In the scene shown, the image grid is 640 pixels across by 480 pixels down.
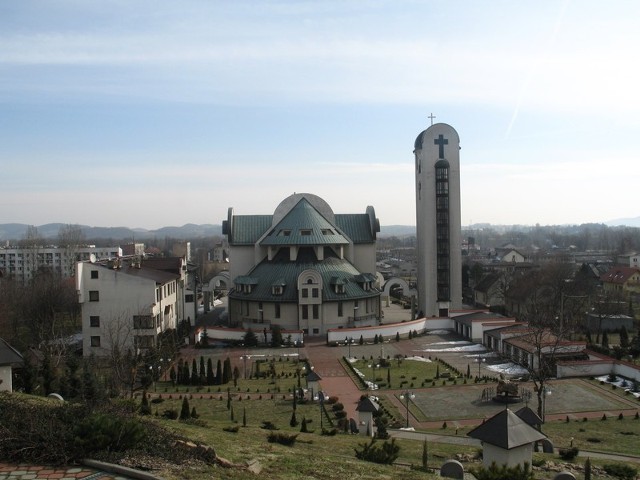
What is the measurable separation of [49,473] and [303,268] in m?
40.5

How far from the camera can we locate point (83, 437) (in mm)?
12078

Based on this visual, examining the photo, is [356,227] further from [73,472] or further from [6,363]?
[73,472]

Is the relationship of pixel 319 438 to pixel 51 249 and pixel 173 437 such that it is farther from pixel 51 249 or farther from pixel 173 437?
pixel 51 249

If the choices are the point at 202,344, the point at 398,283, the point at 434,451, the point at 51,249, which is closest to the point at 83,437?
the point at 434,451

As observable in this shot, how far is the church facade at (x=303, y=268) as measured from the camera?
162 feet

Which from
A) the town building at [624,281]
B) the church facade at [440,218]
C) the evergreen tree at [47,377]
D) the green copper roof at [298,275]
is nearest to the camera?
the evergreen tree at [47,377]

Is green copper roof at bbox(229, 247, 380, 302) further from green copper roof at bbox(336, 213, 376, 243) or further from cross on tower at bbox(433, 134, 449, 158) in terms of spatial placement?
cross on tower at bbox(433, 134, 449, 158)

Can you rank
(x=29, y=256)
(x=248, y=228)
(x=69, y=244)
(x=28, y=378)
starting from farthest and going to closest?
(x=29, y=256) → (x=69, y=244) → (x=248, y=228) → (x=28, y=378)

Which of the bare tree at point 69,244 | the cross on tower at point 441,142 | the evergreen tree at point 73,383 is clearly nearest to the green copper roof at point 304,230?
the cross on tower at point 441,142

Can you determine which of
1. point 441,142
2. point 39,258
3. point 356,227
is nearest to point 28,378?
point 356,227

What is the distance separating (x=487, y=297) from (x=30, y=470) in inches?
2496

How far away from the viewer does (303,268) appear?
51.4 m

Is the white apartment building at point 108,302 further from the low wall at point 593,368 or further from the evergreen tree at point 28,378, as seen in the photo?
the low wall at point 593,368

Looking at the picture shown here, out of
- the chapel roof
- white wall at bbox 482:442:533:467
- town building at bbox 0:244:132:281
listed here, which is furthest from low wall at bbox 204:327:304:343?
town building at bbox 0:244:132:281
